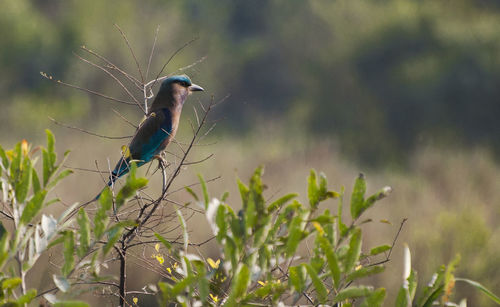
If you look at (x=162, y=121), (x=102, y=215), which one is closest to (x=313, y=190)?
(x=102, y=215)

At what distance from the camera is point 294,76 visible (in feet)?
68.3

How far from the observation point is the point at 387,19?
1780 cm

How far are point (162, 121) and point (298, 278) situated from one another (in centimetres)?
262

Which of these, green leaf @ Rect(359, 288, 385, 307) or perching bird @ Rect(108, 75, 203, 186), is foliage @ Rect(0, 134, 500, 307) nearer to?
green leaf @ Rect(359, 288, 385, 307)

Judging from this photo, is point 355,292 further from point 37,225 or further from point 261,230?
point 37,225

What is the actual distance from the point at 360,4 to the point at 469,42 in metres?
3.08

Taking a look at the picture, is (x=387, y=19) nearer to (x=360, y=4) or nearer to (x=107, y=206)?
(x=360, y=4)

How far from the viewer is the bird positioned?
3797 mm

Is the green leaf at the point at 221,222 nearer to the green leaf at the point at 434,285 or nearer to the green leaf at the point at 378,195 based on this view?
the green leaf at the point at 378,195

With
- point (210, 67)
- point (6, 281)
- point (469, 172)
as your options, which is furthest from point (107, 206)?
point (210, 67)

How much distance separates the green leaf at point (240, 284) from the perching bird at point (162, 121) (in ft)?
8.03

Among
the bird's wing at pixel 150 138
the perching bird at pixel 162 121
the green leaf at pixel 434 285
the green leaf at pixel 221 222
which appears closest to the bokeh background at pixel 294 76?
the perching bird at pixel 162 121

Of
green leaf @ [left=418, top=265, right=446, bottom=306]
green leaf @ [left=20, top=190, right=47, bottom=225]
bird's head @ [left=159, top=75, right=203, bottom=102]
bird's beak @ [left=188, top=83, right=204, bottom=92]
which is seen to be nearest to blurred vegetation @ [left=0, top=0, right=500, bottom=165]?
bird's head @ [left=159, top=75, right=203, bottom=102]

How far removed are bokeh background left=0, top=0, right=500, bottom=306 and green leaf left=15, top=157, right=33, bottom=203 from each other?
8143 mm
